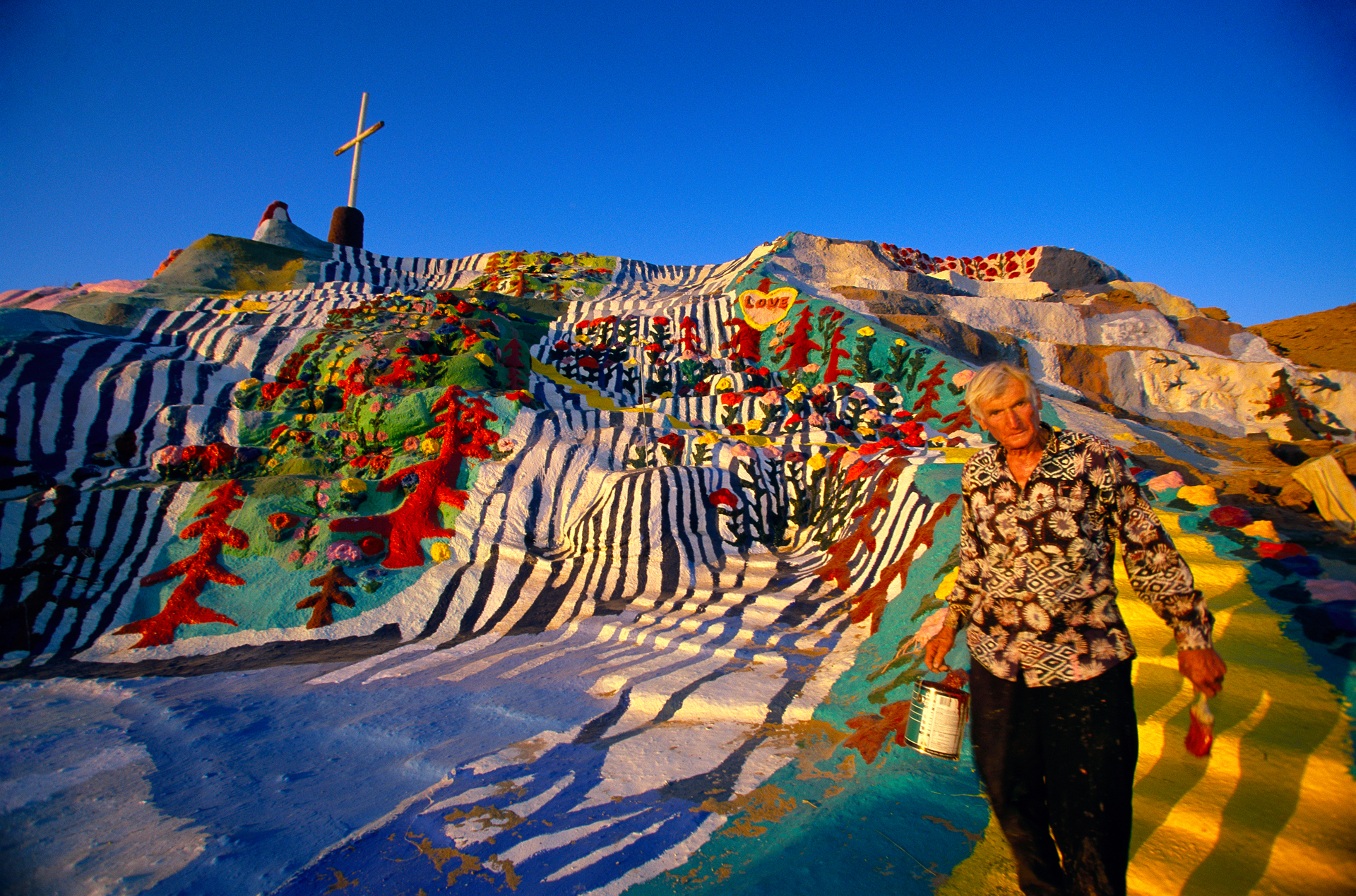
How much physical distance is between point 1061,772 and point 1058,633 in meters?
0.24

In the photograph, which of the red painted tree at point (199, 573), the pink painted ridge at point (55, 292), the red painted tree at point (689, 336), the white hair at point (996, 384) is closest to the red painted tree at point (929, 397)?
the red painted tree at point (689, 336)

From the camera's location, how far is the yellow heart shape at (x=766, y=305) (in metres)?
7.51

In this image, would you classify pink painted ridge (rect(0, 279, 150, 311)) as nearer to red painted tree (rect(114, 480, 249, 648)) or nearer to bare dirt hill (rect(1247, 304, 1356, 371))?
red painted tree (rect(114, 480, 249, 648))

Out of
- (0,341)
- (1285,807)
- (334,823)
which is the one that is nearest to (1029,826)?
(1285,807)

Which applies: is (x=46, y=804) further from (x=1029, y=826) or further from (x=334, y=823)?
(x=1029, y=826)

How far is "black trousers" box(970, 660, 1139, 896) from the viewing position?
3.69 ft

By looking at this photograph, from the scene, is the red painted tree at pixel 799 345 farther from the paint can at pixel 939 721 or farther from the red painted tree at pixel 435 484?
the paint can at pixel 939 721

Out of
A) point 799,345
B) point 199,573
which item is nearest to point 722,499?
point 799,345

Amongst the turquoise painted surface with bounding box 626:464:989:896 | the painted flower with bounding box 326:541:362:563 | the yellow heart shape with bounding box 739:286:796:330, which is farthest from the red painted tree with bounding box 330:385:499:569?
the yellow heart shape with bounding box 739:286:796:330

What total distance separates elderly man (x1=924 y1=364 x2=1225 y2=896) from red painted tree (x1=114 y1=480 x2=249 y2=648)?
389 centimetres

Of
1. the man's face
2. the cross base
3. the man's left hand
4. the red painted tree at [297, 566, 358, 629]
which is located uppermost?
the cross base

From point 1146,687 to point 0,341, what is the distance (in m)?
7.55

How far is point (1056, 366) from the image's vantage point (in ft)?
25.4

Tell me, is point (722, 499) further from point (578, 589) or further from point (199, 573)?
point (199, 573)
